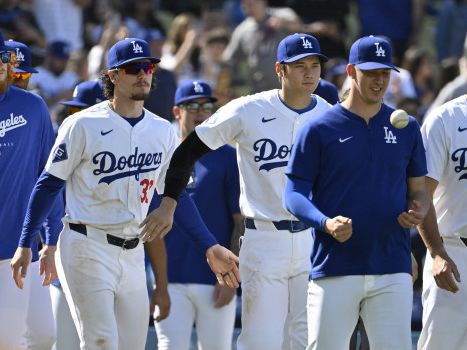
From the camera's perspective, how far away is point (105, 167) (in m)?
6.93

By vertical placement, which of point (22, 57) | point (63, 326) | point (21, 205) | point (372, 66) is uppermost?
point (372, 66)

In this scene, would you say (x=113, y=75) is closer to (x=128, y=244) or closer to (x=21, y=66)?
(x=128, y=244)

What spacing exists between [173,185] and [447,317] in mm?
1759

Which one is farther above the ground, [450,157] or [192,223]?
[450,157]

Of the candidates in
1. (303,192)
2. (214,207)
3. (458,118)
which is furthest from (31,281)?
(458,118)

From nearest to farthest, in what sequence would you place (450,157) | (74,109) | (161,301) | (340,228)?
(340,228)
(450,157)
(161,301)
(74,109)

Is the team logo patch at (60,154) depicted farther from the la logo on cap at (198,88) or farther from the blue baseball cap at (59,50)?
the blue baseball cap at (59,50)

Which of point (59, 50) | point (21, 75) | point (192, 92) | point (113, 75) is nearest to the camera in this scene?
point (113, 75)

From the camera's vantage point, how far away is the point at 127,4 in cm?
1522

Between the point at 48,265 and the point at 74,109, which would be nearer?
the point at 48,265

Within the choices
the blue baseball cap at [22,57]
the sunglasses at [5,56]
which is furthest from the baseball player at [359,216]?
the blue baseball cap at [22,57]

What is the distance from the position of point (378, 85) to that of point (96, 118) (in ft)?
5.60

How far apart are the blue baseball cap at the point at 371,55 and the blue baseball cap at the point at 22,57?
2729 mm

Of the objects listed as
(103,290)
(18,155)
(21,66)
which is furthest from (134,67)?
(21,66)
